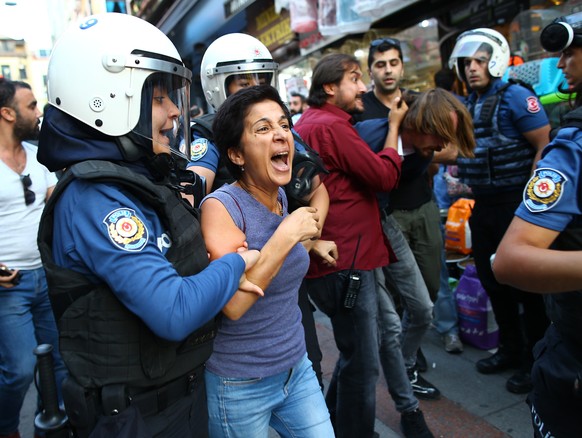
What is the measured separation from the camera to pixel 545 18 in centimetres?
457

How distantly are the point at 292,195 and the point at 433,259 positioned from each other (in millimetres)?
1705

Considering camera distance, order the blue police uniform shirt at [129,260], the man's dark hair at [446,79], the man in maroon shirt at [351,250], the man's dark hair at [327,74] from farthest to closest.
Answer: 1. the man's dark hair at [446,79]
2. the man's dark hair at [327,74]
3. the man in maroon shirt at [351,250]
4. the blue police uniform shirt at [129,260]

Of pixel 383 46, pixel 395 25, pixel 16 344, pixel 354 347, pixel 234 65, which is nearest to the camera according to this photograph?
pixel 354 347

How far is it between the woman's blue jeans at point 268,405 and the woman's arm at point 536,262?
0.84m

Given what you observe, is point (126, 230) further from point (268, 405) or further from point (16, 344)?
point (16, 344)

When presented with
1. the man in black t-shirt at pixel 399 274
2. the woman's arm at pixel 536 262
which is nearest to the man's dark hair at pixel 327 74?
the man in black t-shirt at pixel 399 274

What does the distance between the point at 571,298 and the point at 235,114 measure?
1247mm

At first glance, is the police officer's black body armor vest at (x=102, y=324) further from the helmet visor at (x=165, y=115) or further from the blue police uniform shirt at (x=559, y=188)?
the blue police uniform shirt at (x=559, y=188)

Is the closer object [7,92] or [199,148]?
[199,148]

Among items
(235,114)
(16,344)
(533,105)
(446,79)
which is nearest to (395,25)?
(446,79)

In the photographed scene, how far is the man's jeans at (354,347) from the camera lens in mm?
2541

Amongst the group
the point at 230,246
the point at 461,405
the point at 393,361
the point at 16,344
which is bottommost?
the point at 461,405

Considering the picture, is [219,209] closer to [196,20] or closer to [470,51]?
[470,51]

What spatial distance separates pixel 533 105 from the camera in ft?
10.9
